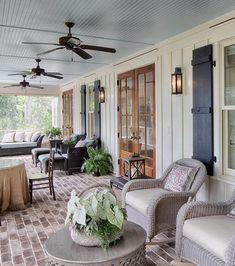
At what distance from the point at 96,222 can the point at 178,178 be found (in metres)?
1.86

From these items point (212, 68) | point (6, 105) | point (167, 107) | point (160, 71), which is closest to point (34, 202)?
point (167, 107)

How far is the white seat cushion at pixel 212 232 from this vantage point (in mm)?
2207

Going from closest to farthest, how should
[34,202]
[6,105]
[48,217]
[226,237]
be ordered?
[226,237] < [48,217] < [34,202] < [6,105]

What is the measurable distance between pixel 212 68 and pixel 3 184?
11.6ft

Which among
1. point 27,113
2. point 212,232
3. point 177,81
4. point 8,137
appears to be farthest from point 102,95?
point 27,113

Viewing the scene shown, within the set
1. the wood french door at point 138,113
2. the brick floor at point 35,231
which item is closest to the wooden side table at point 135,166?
the wood french door at point 138,113

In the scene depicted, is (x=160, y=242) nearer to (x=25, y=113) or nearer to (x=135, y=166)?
(x=135, y=166)

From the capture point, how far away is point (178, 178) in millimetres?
3678

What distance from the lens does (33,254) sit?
2.97 meters

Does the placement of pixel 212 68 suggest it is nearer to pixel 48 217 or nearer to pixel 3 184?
pixel 48 217

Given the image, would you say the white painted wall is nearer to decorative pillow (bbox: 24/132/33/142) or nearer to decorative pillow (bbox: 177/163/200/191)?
decorative pillow (bbox: 177/163/200/191)

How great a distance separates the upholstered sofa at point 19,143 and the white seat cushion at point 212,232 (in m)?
8.96

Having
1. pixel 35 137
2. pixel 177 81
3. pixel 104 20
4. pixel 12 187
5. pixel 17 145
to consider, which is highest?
pixel 104 20

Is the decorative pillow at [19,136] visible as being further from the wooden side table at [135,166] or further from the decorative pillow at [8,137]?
the wooden side table at [135,166]
